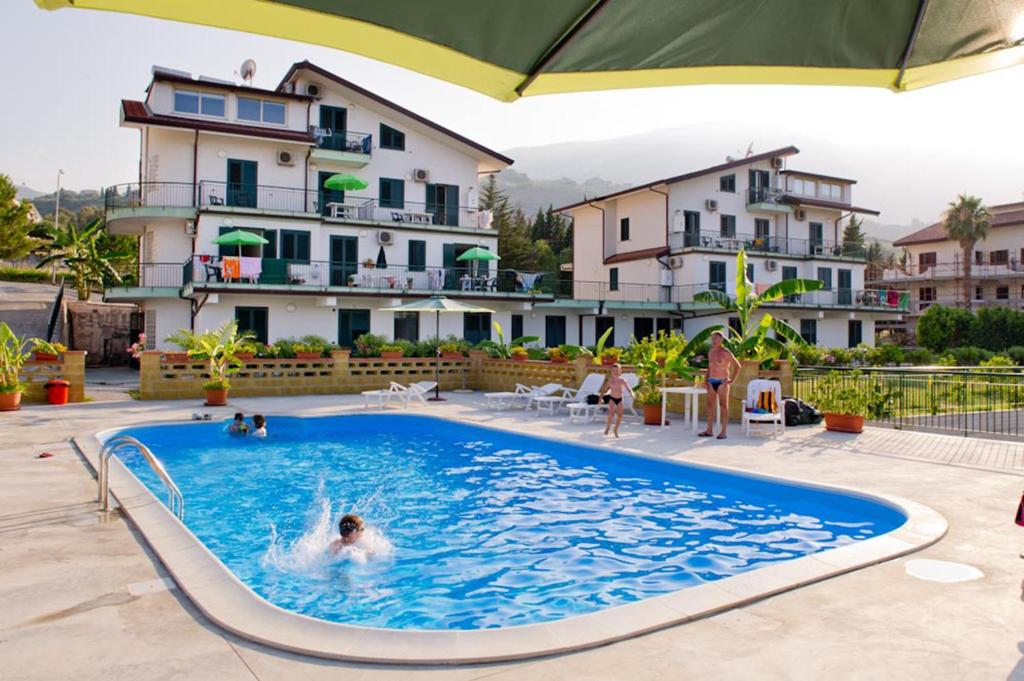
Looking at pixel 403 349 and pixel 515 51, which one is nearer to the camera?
pixel 515 51

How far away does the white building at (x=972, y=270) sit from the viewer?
5422 centimetres

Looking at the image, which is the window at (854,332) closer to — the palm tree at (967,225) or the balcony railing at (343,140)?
the palm tree at (967,225)

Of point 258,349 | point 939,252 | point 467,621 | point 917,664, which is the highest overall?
point 939,252

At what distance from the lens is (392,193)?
3369 centimetres

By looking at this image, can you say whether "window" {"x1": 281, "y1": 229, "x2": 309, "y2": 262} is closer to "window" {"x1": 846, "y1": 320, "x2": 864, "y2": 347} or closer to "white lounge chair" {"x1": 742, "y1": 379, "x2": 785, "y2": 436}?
"white lounge chair" {"x1": 742, "y1": 379, "x2": 785, "y2": 436}

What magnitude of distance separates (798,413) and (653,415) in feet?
9.31

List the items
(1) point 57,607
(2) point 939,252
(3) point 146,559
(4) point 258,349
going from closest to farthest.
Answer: (1) point 57,607, (3) point 146,559, (4) point 258,349, (2) point 939,252

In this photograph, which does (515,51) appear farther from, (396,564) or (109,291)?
A: (109,291)

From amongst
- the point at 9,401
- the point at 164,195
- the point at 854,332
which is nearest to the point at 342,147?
the point at 164,195

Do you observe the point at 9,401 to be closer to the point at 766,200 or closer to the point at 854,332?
the point at 766,200

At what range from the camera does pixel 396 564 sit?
7227mm

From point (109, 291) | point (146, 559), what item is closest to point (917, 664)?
point (146, 559)

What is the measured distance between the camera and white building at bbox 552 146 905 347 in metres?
39.2

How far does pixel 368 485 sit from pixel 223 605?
6311 millimetres
